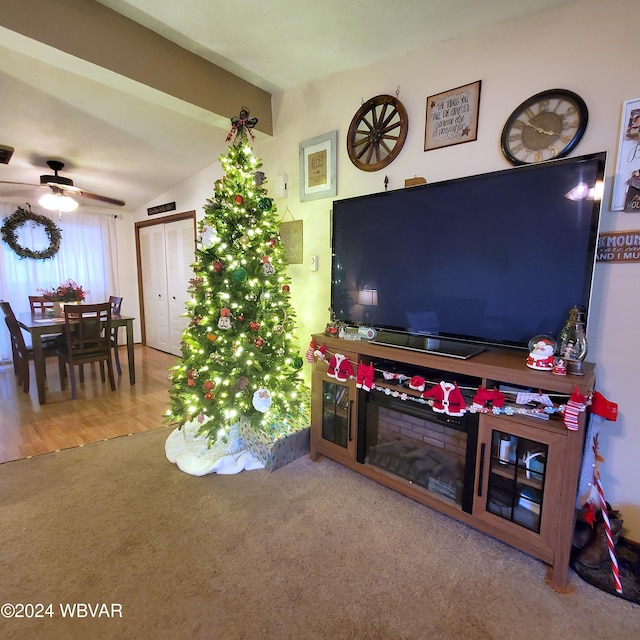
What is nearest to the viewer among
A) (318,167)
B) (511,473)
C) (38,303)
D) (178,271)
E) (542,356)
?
(542,356)

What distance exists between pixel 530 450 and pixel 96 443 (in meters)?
2.80

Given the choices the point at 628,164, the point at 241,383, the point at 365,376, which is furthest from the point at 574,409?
the point at 241,383

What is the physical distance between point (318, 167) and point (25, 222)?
435 cm

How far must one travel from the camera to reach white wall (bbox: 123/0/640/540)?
1.51 metres

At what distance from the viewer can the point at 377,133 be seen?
2240mm

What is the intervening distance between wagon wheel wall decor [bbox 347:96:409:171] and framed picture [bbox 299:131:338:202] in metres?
0.17

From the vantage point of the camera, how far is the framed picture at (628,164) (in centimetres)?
147

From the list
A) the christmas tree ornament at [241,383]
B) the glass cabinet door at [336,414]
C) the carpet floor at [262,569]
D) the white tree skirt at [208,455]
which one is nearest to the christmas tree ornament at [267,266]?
the christmas tree ornament at [241,383]

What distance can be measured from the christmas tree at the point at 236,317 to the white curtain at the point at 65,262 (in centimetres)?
388

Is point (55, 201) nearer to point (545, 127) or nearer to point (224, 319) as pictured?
point (224, 319)

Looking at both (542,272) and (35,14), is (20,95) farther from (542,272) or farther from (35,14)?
(542,272)

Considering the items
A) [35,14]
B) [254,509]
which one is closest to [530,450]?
[254,509]

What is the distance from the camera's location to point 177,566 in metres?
1.48

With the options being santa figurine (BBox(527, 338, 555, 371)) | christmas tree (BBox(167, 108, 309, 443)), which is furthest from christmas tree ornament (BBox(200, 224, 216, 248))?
santa figurine (BBox(527, 338, 555, 371))
